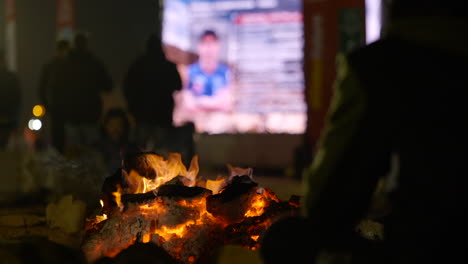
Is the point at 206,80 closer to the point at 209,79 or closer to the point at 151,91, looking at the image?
the point at 209,79

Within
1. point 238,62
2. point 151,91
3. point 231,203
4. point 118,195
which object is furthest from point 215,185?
point 238,62

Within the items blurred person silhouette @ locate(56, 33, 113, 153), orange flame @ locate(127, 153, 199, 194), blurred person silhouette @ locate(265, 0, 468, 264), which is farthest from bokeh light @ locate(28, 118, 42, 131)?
blurred person silhouette @ locate(265, 0, 468, 264)

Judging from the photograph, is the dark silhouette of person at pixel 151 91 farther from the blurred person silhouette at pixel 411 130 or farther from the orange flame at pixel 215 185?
the blurred person silhouette at pixel 411 130

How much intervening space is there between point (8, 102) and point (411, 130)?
25.2ft

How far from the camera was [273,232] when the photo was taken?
2498 mm

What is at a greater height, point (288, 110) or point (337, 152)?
point (337, 152)

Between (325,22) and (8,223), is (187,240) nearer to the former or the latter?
(8,223)

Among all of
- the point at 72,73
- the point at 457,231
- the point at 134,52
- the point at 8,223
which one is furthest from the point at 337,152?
the point at 134,52

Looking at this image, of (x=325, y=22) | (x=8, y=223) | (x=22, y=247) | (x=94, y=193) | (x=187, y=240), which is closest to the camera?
(x=22, y=247)

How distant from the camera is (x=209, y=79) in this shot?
1170cm

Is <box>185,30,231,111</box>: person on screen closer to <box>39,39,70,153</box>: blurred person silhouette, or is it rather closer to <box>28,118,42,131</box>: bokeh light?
<box>28,118,42,131</box>: bokeh light

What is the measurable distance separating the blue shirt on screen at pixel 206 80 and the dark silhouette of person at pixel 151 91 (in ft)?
A: 11.6

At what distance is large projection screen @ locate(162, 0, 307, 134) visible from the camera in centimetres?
1121

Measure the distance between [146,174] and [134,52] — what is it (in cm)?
981
